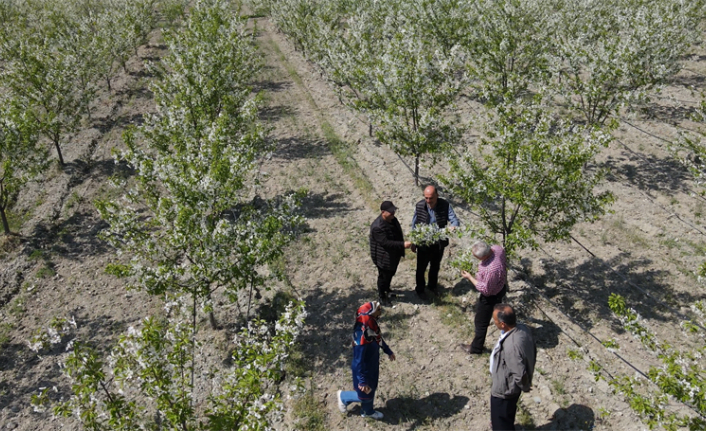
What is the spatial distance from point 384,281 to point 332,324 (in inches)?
56.6

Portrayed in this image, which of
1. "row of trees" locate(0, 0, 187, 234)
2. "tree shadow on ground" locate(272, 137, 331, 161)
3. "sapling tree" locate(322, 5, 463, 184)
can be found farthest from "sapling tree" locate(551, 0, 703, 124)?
"row of trees" locate(0, 0, 187, 234)

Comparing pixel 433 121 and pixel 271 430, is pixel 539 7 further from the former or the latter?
pixel 271 430

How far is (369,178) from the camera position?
1505 centimetres

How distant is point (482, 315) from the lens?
7.57 m

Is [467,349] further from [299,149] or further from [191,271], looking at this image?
[299,149]

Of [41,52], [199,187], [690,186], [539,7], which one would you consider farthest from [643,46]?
[41,52]

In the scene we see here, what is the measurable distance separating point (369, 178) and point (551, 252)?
606cm

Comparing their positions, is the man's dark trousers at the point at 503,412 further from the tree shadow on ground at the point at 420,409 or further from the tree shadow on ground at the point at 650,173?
the tree shadow on ground at the point at 650,173

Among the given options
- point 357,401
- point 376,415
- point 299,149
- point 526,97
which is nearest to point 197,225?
point 357,401

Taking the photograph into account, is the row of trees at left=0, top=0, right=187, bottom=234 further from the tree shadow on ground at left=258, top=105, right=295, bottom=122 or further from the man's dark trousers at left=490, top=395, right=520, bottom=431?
the man's dark trousers at left=490, top=395, right=520, bottom=431

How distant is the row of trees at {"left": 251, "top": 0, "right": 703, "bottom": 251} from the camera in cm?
823

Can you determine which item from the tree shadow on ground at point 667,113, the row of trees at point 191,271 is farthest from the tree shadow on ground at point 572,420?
the tree shadow on ground at point 667,113

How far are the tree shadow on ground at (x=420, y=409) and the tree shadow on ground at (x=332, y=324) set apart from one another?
3.97 ft

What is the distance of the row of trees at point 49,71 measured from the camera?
1316 cm
